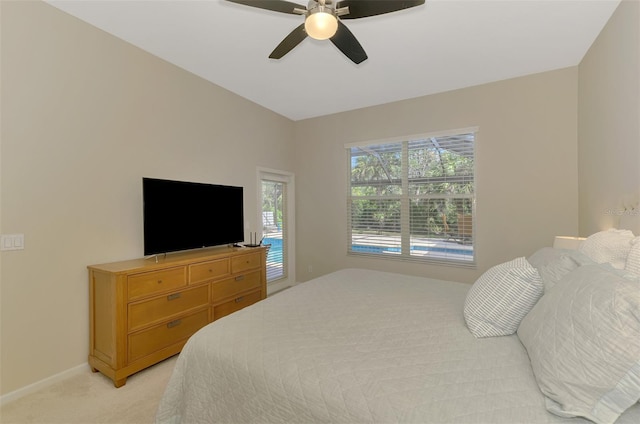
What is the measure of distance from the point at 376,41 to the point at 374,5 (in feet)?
3.34

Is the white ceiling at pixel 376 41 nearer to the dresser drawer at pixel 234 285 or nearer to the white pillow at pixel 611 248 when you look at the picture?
the white pillow at pixel 611 248

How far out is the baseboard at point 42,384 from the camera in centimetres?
195

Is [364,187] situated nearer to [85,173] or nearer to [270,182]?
[270,182]

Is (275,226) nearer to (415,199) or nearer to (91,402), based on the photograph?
(415,199)

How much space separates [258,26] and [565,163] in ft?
11.5

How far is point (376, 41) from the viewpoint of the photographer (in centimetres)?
264

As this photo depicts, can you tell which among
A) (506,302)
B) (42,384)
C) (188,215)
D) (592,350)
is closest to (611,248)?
(506,302)

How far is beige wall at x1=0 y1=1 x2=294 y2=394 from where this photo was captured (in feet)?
6.57

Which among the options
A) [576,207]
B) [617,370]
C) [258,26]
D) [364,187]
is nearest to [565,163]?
[576,207]

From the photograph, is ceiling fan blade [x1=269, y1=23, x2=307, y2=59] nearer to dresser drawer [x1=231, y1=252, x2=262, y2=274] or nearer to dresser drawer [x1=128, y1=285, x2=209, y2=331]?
dresser drawer [x1=231, y1=252, x2=262, y2=274]

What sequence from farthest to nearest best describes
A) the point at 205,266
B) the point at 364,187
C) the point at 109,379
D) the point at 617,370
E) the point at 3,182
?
1. the point at 364,187
2. the point at 205,266
3. the point at 109,379
4. the point at 3,182
5. the point at 617,370

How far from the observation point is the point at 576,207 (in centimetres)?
314

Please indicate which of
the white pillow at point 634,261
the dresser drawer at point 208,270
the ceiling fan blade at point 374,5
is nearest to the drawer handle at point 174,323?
the dresser drawer at point 208,270

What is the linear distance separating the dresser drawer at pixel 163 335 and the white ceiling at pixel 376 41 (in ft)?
8.33
